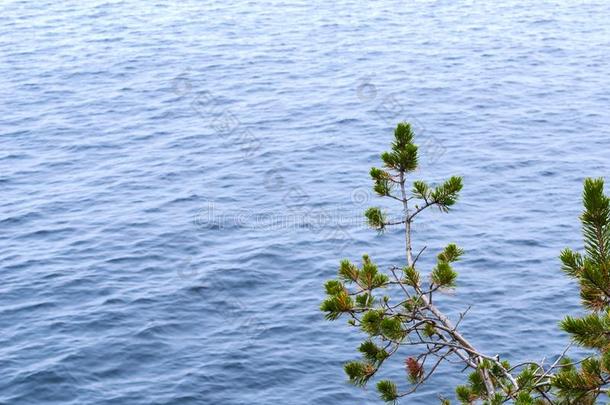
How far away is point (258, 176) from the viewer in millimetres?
51781

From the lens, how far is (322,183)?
50.0 meters

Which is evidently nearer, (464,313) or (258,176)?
(464,313)

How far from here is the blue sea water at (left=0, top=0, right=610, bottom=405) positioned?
33.1 meters

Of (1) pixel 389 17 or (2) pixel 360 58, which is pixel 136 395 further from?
(1) pixel 389 17

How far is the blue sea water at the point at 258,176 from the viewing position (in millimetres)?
33062

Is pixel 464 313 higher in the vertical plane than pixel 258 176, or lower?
higher

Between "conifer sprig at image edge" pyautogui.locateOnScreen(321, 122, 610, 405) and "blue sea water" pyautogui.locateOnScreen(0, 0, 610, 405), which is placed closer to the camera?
"conifer sprig at image edge" pyautogui.locateOnScreen(321, 122, 610, 405)

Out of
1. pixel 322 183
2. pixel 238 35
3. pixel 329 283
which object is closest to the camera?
pixel 329 283

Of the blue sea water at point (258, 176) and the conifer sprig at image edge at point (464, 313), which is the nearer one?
the conifer sprig at image edge at point (464, 313)

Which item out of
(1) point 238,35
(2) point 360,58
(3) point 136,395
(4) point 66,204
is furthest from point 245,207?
(1) point 238,35

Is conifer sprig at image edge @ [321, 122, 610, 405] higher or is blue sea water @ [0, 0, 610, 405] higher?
conifer sprig at image edge @ [321, 122, 610, 405]

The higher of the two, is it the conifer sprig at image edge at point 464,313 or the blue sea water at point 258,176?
the conifer sprig at image edge at point 464,313

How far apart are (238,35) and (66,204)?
37632 millimetres

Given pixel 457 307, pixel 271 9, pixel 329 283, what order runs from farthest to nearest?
1. pixel 271 9
2. pixel 457 307
3. pixel 329 283
